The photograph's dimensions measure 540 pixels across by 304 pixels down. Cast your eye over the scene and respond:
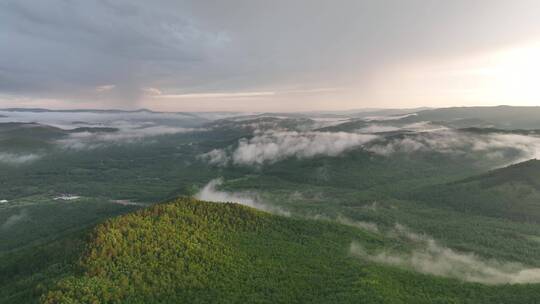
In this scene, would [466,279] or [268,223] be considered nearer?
[466,279]

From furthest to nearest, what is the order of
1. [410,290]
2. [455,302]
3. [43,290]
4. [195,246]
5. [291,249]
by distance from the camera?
[291,249] < [195,246] < [410,290] < [455,302] < [43,290]

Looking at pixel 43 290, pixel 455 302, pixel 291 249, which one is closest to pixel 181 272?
pixel 43 290

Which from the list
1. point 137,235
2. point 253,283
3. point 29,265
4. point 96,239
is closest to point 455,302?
point 253,283

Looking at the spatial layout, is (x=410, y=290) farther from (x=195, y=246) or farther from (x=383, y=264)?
(x=195, y=246)

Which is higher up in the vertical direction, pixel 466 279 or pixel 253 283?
pixel 253 283

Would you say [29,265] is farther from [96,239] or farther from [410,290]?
[410,290]

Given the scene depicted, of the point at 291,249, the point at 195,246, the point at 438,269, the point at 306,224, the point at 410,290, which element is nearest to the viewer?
the point at 410,290

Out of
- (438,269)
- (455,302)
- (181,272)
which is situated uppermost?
(181,272)
